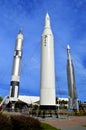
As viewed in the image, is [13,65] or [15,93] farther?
[13,65]

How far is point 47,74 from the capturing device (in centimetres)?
2836

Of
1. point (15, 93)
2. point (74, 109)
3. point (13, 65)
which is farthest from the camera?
point (74, 109)

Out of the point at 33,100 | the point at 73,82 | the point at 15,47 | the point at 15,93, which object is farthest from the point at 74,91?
the point at 33,100

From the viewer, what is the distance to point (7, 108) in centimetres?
4188

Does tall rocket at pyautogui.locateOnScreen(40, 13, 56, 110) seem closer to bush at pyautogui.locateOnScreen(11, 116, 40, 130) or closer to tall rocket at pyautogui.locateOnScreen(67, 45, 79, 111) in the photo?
bush at pyautogui.locateOnScreen(11, 116, 40, 130)

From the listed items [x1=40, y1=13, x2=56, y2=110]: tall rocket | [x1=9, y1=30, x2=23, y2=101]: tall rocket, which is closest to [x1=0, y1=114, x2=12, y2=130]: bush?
[x1=40, y1=13, x2=56, y2=110]: tall rocket

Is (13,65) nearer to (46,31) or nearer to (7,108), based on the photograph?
(7,108)

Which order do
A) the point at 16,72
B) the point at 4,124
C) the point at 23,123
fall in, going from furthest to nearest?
the point at 16,72, the point at 23,123, the point at 4,124

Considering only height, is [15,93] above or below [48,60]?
below

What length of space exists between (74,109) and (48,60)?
881 inches

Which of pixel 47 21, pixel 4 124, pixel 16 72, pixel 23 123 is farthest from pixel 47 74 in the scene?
pixel 4 124

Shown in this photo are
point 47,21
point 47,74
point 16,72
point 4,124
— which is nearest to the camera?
point 4,124

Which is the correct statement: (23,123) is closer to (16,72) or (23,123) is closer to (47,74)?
(47,74)

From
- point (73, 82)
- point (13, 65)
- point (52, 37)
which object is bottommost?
point (73, 82)
